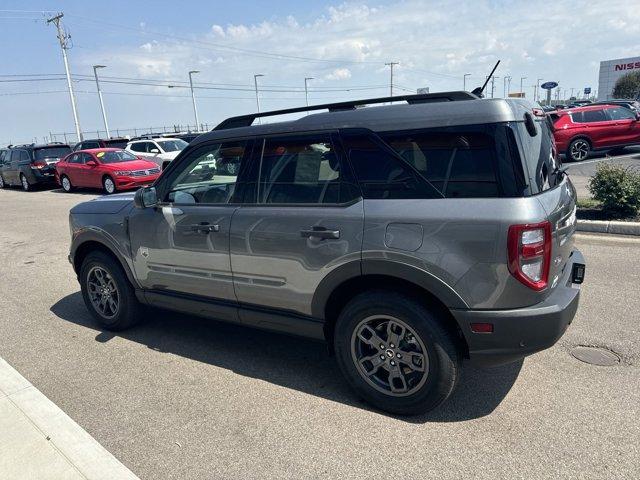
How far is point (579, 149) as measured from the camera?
15688 mm

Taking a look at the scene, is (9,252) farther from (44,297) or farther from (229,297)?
(229,297)

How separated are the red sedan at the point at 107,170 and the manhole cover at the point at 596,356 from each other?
48.8ft

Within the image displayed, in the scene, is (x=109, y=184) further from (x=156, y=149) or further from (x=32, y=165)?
(x=32, y=165)

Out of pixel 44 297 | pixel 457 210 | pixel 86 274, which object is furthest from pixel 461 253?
pixel 44 297

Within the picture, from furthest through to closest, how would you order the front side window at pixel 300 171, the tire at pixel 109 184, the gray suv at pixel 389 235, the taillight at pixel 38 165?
the taillight at pixel 38 165 → the tire at pixel 109 184 → the front side window at pixel 300 171 → the gray suv at pixel 389 235

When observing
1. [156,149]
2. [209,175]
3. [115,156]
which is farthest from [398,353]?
[156,149]

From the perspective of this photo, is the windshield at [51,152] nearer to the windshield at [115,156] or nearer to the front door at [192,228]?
the windshield at [115,156]

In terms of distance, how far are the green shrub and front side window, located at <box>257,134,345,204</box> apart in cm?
604

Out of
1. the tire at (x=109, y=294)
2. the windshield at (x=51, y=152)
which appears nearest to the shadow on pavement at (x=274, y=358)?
the tire at (x=109, y=294)

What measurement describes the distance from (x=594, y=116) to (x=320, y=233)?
1560 cm

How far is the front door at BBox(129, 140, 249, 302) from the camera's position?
12.3ft

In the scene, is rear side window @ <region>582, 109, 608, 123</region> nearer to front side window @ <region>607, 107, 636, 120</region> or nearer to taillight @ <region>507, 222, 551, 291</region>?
front side window @ <region>607, 107, 636, 120</region>

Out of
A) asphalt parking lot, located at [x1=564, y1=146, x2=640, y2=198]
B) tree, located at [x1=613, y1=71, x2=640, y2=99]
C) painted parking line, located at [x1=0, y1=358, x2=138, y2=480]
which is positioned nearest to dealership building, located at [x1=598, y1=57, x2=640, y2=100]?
tree, located at [x1=613, y1=71, x2=640, y2=99]

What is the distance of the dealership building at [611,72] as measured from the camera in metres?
76.7
